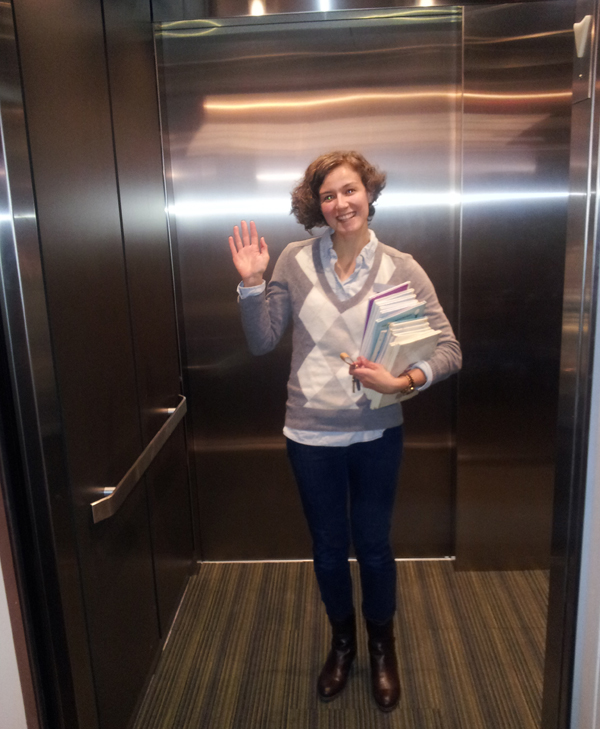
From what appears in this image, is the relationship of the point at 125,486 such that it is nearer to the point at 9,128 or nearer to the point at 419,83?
the point at 9,128

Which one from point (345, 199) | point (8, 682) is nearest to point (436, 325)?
point (345, 199)

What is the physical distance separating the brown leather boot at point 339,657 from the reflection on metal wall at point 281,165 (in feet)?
2.44

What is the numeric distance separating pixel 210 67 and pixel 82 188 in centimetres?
115

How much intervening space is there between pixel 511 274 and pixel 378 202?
60cm

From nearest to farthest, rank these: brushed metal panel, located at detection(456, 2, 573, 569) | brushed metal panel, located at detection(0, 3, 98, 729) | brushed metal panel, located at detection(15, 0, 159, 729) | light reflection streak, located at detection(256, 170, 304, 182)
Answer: brushed metal panel, located at detection(0, 3, 98, 729) → brushed metal panel, located at detection(15, 0, 159, 729) → brushed metal panel, located at detection(456, 2, 573, 569) → light reflection streak, located at detection(256, 170, 304, 182)

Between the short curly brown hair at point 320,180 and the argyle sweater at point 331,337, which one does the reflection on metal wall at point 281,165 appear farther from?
the argyle sweater at point 331,337

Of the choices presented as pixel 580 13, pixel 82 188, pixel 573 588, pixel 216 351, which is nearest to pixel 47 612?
pixel 82 188

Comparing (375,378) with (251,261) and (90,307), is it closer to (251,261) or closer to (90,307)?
(251,261)

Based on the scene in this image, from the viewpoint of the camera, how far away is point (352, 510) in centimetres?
186

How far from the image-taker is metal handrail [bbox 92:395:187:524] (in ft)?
4.78

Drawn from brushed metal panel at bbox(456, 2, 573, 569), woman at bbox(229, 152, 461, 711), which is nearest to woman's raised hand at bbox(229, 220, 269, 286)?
woman at bbox(229, 152, 461, 711)

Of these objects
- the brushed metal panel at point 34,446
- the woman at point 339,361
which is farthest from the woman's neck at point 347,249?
the brushed metal panel at point 34,446

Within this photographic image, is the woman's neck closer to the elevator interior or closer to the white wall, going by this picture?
the elevator interior

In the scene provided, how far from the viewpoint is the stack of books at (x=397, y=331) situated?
1576 mm
